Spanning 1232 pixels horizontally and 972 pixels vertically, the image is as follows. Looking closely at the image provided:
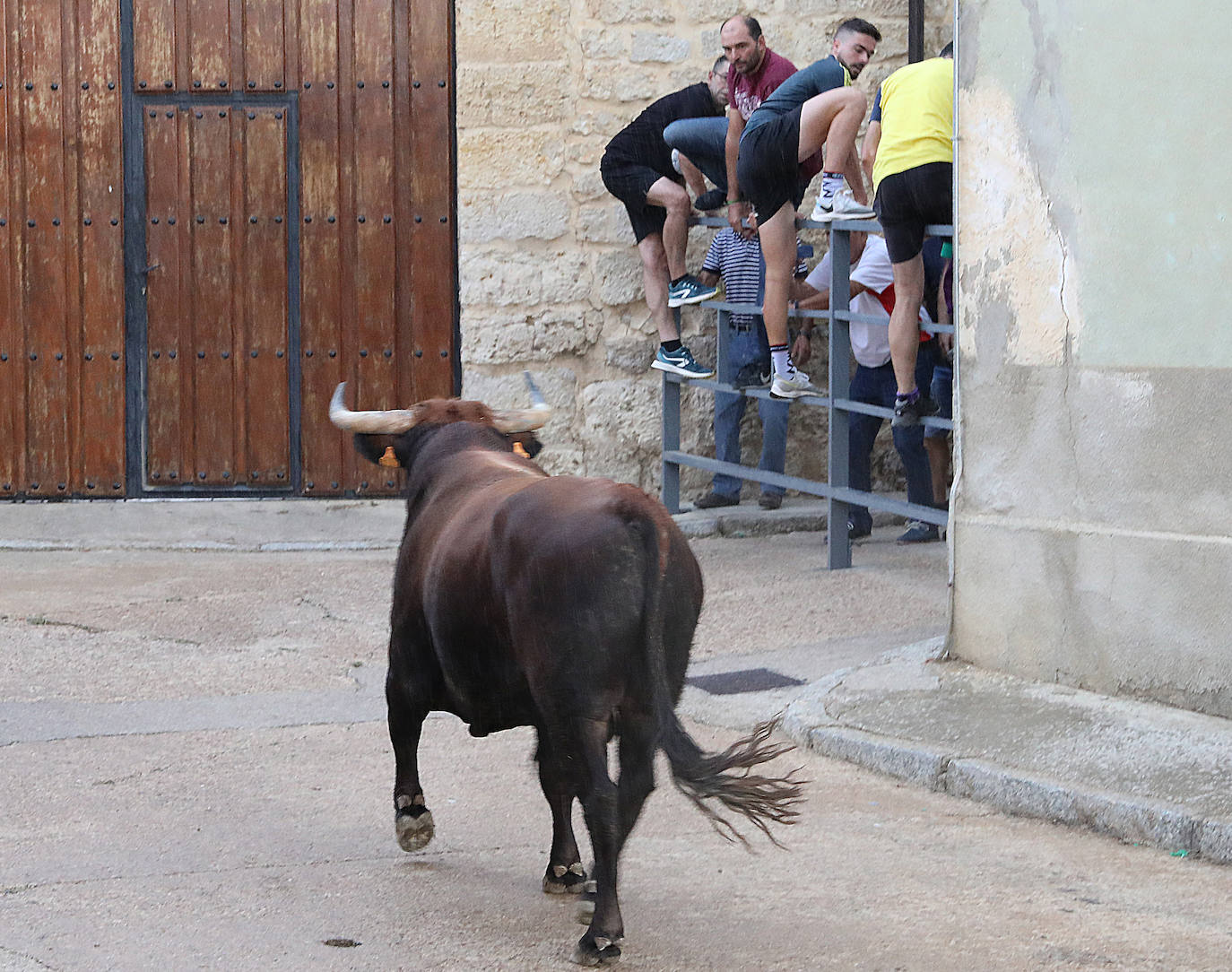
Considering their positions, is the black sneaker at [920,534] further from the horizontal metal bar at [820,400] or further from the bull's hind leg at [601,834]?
the bull's hind leg at [601,834]

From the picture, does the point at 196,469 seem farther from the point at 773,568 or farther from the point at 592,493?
the point at 592,493

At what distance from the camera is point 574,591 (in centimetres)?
335

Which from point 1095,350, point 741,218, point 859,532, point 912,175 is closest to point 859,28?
point 741,218

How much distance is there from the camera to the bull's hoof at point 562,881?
3.89 meters

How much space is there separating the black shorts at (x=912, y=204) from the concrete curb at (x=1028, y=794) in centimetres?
262

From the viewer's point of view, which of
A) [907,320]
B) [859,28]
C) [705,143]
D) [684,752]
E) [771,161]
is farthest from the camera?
[705,143]

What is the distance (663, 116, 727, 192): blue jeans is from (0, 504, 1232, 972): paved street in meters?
2.64

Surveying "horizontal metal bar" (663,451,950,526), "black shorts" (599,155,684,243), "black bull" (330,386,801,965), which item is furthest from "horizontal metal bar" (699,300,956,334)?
"black bull" (330,386,801,965)

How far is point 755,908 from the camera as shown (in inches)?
149

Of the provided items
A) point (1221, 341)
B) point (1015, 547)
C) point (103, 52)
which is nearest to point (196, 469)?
point (103, 52)

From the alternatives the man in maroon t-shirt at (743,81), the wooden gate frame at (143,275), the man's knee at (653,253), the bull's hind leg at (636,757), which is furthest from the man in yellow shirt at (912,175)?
the bull's hind leg at (636,757)

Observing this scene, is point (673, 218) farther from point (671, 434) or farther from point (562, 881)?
point (562, 881)

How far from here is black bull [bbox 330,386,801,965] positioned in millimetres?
3363

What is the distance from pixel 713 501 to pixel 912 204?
266cm
